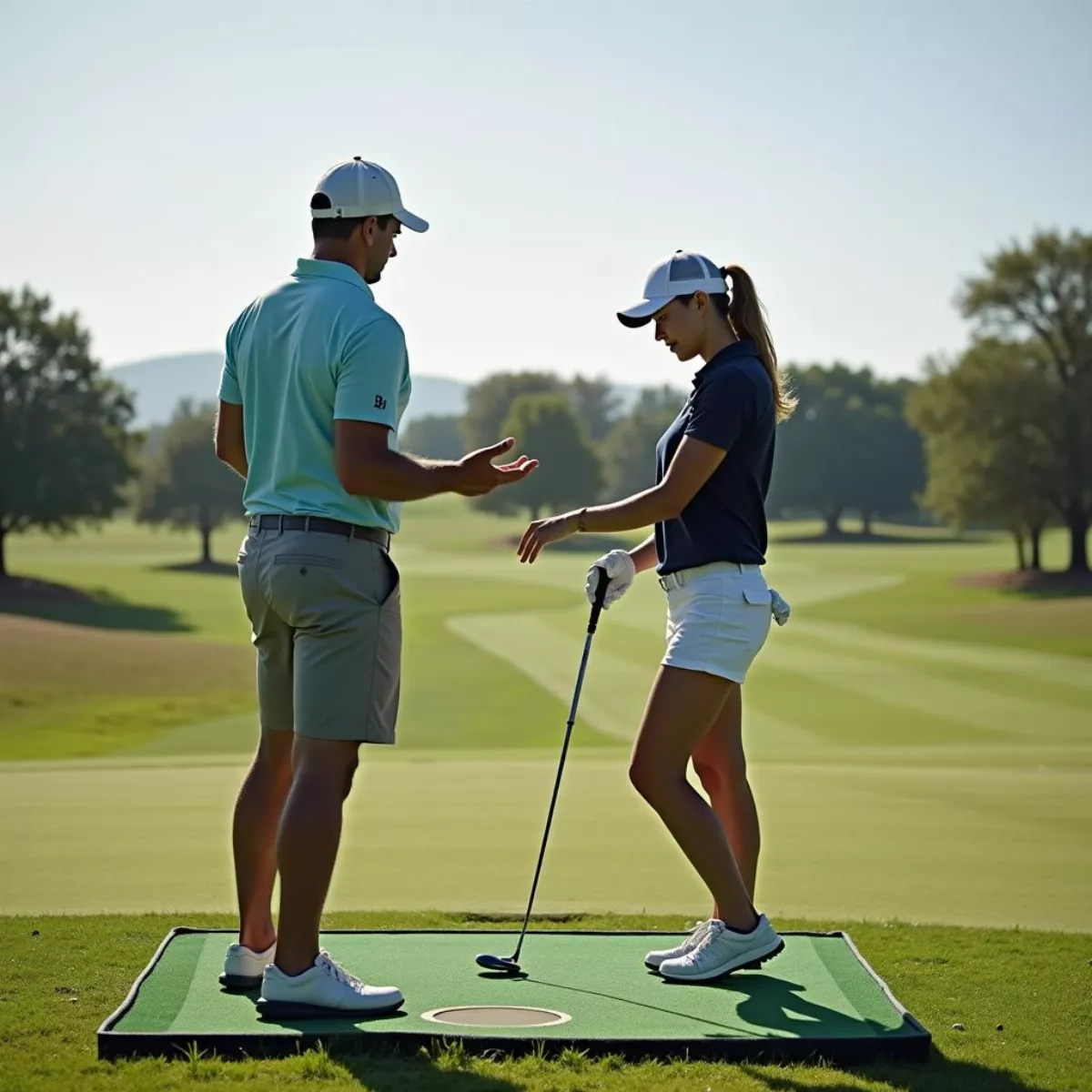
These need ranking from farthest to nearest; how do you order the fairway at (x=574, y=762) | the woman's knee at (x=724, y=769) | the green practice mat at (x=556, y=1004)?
the fairway at (x=574, y=762)
the woman's knee at (x=724, y=769)
the green practice mat at (x=556, y=1004)

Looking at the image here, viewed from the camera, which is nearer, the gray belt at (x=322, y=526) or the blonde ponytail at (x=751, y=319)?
the gray belt at (x=322, y=526)

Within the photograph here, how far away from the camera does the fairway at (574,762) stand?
23.5ft

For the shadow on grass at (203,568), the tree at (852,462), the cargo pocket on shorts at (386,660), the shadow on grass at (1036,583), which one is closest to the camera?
the cargo pocket on shorts at (386,660)

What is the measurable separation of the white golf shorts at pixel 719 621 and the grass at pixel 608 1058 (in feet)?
3.87

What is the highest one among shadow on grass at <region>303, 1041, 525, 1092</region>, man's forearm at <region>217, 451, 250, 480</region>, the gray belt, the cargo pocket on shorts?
man's forearm at <region>217, 451, 250, 480</region>

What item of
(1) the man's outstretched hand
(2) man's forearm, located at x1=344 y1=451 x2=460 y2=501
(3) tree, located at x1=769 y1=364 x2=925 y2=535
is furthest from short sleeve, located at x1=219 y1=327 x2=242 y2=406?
(3) tree, located at x1=769 y1=364 x2=925 y2=535

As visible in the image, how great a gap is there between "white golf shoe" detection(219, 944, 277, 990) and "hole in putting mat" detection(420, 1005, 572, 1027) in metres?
0.58

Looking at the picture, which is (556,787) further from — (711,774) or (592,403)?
(592,403)

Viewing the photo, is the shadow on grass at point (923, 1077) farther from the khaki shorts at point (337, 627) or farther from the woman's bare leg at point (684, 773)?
the khaki shorts at point (337, 627)

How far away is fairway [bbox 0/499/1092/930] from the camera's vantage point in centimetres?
716

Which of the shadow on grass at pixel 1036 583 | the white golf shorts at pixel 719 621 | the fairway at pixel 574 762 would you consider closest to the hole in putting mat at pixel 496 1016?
the white golf shorts at pixel 719 621

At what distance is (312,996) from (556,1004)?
68 cm

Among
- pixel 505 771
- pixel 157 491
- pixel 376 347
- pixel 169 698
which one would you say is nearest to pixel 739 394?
pixel 376 347

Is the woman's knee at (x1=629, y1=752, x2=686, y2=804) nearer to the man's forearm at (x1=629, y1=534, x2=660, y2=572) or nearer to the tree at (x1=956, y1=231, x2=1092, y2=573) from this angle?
the man's forearm at (x1=629, y1=534, x2=660, y2=572)
